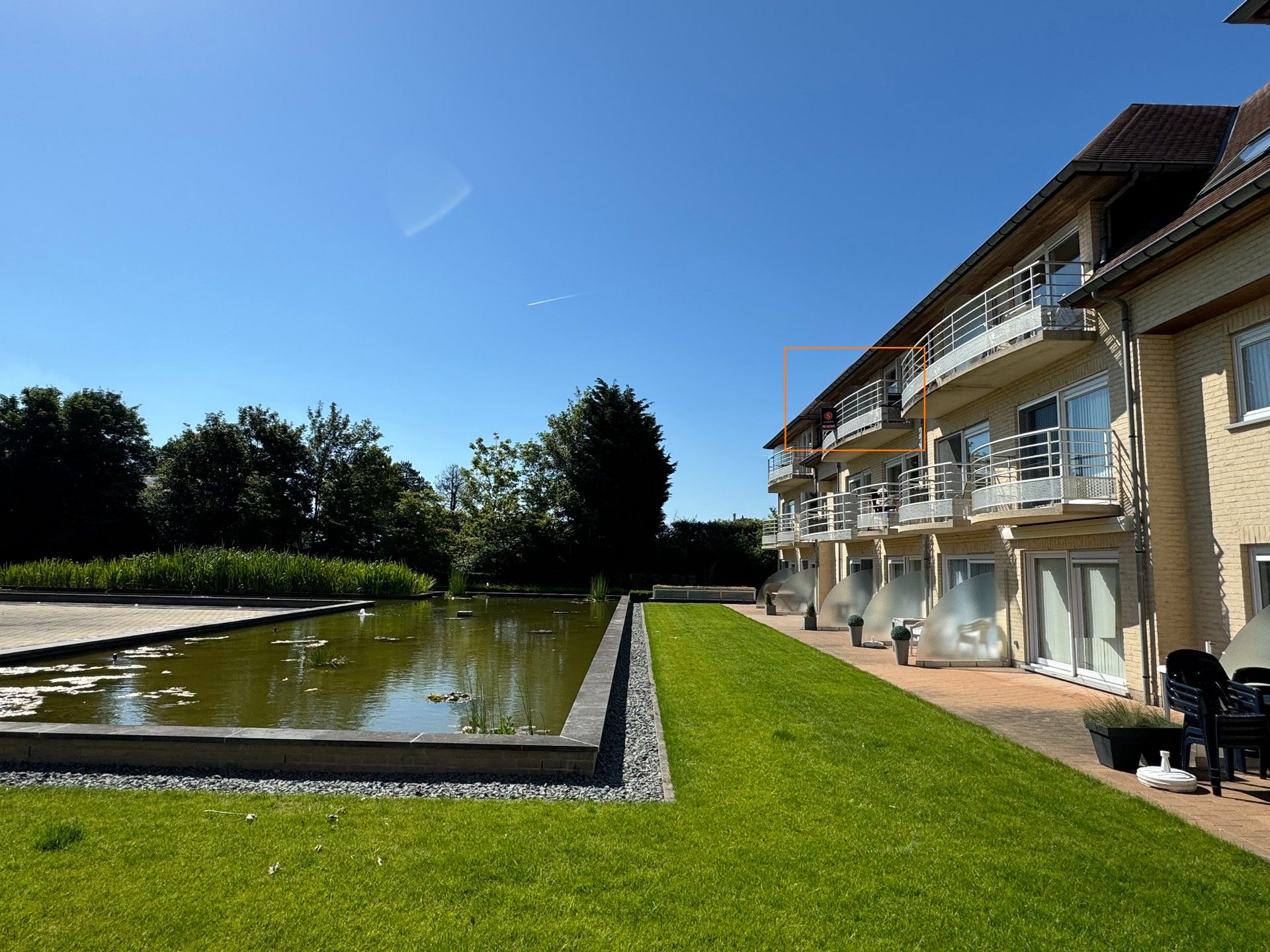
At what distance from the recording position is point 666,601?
1248 inches

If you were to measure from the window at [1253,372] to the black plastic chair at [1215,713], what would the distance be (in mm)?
3488

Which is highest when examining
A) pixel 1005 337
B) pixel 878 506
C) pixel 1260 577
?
pixel 1005 337

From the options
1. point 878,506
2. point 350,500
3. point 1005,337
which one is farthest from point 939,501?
point 350,500

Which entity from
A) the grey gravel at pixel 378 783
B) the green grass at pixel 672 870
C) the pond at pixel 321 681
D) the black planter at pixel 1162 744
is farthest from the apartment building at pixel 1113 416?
the pond at pixel 321 681

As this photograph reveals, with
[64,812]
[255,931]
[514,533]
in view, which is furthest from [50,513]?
[255,931]

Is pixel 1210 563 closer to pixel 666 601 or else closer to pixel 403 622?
pixel 403 622

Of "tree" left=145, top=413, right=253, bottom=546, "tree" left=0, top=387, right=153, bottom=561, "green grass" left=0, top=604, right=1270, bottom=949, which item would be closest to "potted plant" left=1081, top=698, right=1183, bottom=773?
"green grass" left=0, top=604, right=1270, bottom=949

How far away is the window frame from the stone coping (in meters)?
8.37

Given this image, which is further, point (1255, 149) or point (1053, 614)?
point (1053, 614)

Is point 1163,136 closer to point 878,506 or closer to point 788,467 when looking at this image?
point 878,506

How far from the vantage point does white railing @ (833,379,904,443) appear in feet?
63.6

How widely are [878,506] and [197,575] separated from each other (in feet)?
73.9

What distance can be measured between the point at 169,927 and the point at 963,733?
7.07 m

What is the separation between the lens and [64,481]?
40531 millimetres
